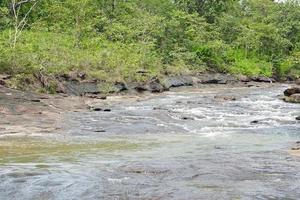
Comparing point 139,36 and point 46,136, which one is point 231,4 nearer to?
point 139,36

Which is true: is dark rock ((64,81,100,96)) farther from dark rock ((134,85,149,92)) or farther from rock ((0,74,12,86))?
rock ((0,74,12,86))

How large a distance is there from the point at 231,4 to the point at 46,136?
152ft

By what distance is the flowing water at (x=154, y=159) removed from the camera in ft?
24.9

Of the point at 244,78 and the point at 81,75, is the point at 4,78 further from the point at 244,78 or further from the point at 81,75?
the point at 244,78

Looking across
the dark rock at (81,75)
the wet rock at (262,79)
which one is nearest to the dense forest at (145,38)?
the dark rock at (81,75)

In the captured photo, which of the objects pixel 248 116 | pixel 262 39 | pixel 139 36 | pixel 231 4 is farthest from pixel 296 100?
pixel 231 4

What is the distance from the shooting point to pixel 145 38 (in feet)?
137

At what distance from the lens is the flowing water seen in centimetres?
759

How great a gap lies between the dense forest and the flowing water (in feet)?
32.0

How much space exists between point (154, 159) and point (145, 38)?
31.8 metres

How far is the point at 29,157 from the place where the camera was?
420 inches

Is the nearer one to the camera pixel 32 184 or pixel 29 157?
pixel 32 184

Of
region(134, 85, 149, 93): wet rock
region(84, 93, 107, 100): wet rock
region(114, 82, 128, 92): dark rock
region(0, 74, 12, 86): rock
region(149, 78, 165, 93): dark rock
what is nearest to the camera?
region(0, 74, 12, 86): rock

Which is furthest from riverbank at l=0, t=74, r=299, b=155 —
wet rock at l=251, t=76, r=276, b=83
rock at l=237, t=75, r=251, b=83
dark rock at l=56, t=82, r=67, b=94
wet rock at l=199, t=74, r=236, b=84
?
wet rock at l=251, t=76, r=276, b=83
